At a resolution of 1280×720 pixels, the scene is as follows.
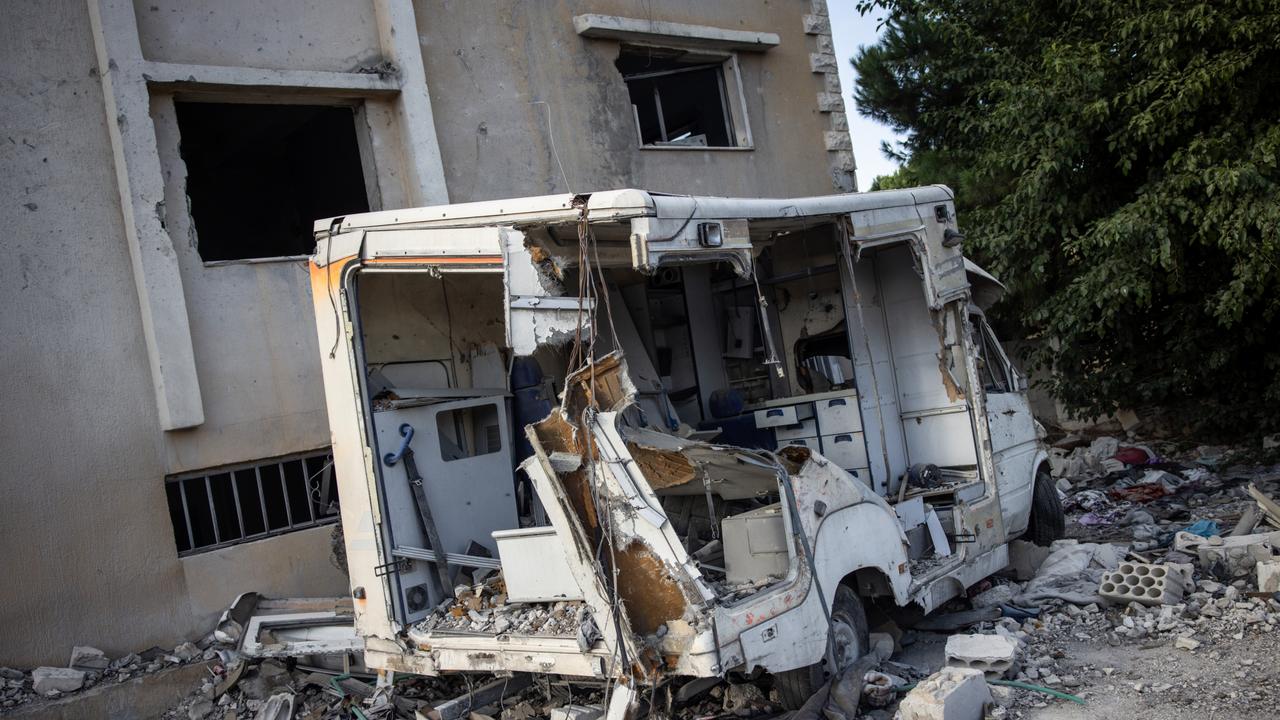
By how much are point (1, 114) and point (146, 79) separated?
0.99 m

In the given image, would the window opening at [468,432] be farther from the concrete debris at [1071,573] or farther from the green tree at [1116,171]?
the green tree at [1116,171]

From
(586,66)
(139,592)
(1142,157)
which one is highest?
(586,66)

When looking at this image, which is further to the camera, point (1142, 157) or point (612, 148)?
point (1142, 157)

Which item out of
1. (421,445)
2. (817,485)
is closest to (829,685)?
(817,485)

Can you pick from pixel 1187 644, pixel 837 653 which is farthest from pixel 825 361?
pixel 1187 644

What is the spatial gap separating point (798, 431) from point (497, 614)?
2.92 m

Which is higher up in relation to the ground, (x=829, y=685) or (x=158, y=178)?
(x=158, y=178)

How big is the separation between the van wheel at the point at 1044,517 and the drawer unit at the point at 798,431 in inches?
81.0

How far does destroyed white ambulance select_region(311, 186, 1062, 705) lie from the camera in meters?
4.76

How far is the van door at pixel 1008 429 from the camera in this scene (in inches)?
291

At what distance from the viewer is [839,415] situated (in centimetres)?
728

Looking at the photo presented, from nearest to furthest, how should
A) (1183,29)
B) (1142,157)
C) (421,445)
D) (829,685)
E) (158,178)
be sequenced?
(829,685)
(421,445)
(158,178)
(1183,29)
(1142,157)

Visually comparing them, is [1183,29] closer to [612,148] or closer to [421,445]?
[612,148]

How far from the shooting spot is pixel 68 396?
7.05 metres
